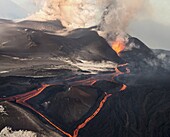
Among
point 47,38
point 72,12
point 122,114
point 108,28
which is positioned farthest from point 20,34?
point 122,114

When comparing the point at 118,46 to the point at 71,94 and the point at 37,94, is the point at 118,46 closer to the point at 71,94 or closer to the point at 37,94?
the point at 71,94

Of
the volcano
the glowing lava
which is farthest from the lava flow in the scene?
the glowing lava

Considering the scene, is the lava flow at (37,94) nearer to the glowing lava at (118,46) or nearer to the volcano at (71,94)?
the volcano at (71,94)

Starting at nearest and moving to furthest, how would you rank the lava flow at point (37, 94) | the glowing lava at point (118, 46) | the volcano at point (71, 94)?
the volcano at point (71, 94) < the lava flow at point (37, 94) < the glowing lava at point (118, 46)

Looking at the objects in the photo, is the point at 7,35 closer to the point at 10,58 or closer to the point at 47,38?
the point at 47,38

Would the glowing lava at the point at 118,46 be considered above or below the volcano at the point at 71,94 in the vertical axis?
above

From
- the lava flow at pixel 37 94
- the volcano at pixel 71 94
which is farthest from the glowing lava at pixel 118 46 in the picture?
the lava flow at pixel 37 94

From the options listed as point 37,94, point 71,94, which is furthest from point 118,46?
point 37,94

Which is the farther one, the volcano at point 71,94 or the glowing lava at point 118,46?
the glowing lava at point 118,46

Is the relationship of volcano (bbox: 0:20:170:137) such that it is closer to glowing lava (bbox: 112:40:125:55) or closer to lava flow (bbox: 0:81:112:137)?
lava flow (bbox: 0:81:112:137)
